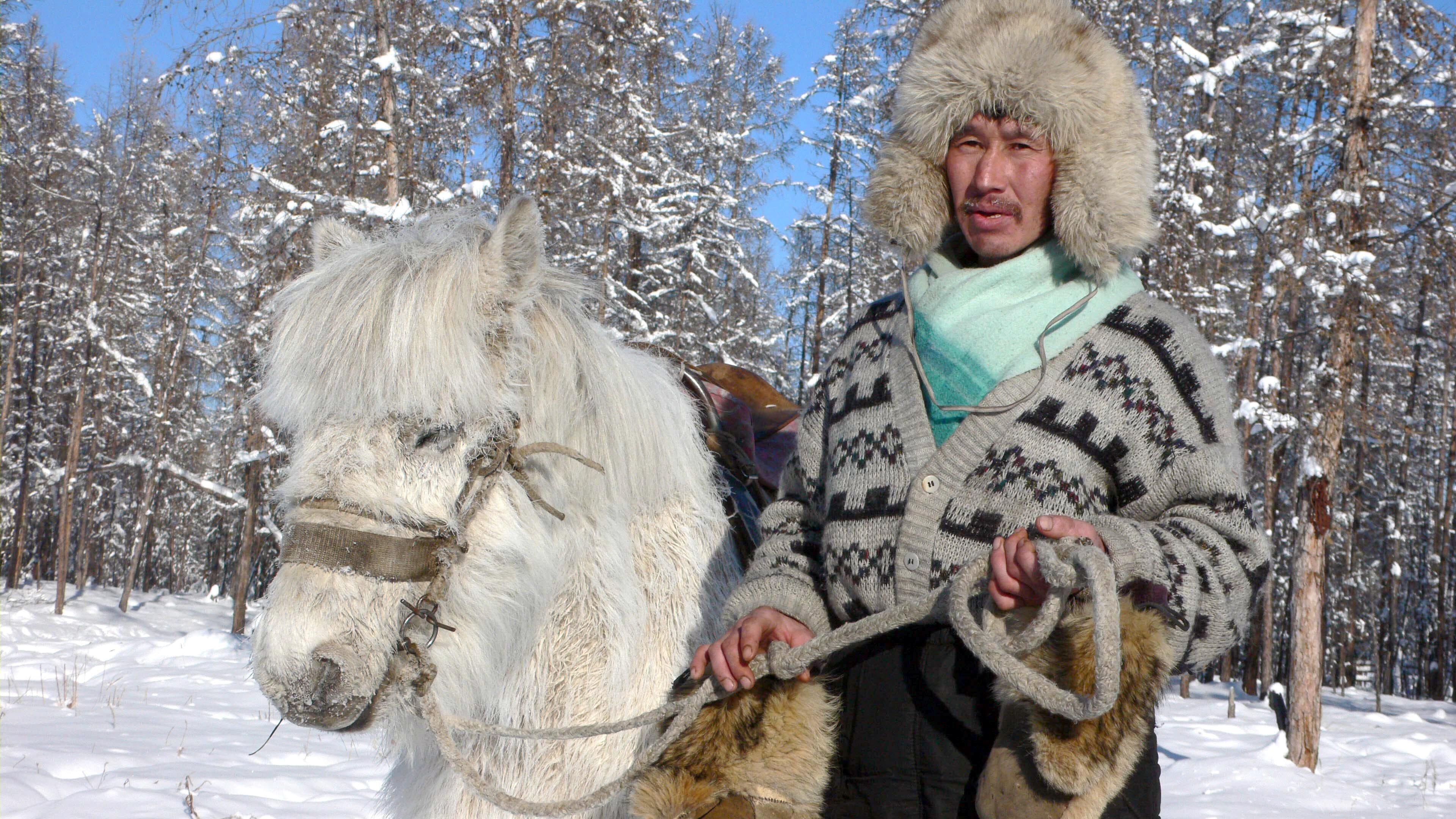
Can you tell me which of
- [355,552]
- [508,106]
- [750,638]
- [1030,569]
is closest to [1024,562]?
[1030,569]

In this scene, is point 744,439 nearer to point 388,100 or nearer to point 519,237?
point 519,237

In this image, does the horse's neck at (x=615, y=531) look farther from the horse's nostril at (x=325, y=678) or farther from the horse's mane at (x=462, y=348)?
the horse's nostril at (x=325, y=678)

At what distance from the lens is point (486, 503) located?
6.58ft

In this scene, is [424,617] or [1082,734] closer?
[1082,734]

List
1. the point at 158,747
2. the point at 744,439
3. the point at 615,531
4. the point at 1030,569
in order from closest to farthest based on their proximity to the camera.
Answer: the point at 1030,569 → the point at 615,531 → the point at 744,439 → the point at 158,747

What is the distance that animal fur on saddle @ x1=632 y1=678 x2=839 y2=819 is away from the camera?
5.97ft

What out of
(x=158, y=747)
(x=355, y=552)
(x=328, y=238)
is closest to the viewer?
(x=355, y=552)

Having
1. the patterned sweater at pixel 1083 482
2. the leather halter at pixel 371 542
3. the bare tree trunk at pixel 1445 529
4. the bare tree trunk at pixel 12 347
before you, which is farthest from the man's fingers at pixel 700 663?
the bare tree trunk at pixel 1445 529

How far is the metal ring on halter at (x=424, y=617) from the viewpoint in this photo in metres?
1.89

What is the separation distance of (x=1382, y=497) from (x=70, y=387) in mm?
36042

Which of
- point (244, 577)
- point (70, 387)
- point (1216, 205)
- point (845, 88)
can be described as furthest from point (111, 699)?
point (70, 387)

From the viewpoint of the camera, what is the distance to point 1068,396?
172 centimetres

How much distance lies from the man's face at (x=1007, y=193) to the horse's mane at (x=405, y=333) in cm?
98

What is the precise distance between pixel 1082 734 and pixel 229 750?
625 cm
